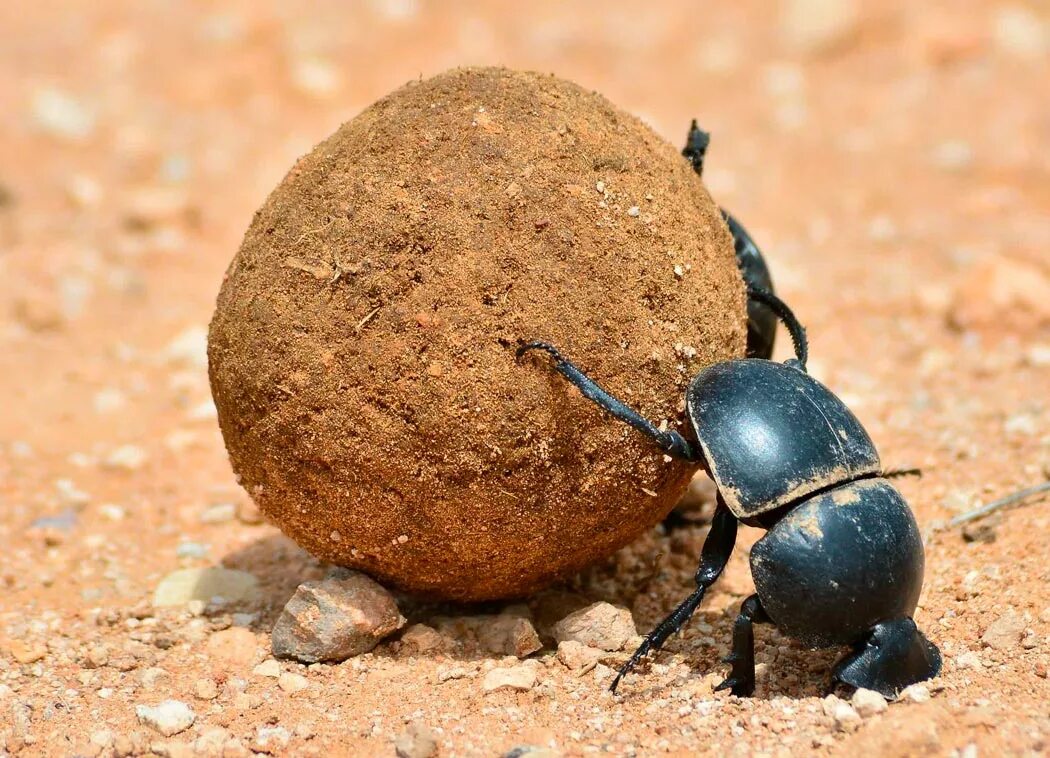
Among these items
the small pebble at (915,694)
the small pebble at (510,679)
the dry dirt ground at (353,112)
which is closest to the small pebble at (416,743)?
the dry dirt ground at (353,112)

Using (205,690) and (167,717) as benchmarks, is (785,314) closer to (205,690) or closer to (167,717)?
(205,690)

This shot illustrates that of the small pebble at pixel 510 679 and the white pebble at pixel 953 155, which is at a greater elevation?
the white pebble at pixel 953 155

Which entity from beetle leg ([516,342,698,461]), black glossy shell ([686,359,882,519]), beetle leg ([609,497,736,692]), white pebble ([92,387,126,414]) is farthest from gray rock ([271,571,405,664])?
white pebble ([92,387,126,414])

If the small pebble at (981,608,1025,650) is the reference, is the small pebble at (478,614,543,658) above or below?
above

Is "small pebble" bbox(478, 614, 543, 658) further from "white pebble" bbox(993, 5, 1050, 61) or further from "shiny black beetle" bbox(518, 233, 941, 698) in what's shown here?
"white pebble" bbox(993, 5, 1050, 61)

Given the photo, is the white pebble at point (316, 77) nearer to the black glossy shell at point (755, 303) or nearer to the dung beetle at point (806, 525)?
the black glossy shell at point (755, 303)

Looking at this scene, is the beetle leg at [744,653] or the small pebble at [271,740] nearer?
the small pebble at [271,740]

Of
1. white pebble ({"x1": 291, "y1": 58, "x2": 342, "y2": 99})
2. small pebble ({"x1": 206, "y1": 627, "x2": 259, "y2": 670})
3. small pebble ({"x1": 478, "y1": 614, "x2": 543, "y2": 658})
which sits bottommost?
small pebble ({"x1": 478, "y1": 614, "x2": 543, "y2": 658})

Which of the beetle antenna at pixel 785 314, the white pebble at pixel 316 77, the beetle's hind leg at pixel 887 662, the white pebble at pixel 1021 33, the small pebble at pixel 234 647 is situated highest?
the white pebble at pixel 316 77
